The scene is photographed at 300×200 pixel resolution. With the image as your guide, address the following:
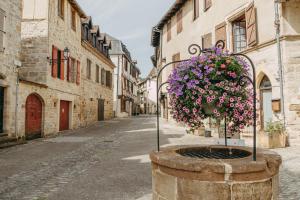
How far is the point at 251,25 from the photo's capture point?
33.7ft

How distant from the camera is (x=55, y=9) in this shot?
43.6 feet

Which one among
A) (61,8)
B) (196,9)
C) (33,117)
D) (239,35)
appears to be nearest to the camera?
(33,117)

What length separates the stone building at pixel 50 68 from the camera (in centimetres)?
1151

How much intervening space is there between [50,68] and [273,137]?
9890 millimetres

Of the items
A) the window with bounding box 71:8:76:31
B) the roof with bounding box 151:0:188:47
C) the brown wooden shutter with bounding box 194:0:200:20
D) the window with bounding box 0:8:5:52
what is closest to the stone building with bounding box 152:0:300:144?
the brown wooden shutter with bounding box 194:0:200:20

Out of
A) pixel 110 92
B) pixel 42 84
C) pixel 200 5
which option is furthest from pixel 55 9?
pixel 110 92

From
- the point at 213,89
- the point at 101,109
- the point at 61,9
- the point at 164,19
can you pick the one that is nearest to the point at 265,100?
the point at 213,89

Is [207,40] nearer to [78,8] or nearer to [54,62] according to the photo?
[54,62]

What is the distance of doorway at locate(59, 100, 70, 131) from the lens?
1455 centimetres

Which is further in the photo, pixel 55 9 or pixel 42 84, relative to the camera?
pixel 55 9

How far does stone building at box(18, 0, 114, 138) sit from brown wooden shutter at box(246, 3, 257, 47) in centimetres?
772

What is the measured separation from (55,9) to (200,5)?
7.41 meters

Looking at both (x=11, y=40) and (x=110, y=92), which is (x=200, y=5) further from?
(x=110, y=92)

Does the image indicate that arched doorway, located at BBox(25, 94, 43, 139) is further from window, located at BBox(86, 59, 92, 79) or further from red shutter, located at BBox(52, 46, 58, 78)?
window, located at BBox(86, 59, 92, 79)
